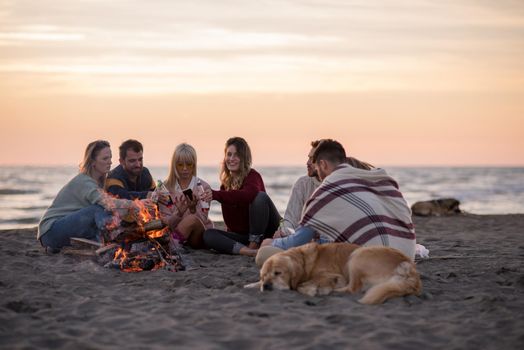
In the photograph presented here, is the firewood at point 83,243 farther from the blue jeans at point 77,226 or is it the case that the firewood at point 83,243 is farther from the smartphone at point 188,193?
the smartphone at point 188,193

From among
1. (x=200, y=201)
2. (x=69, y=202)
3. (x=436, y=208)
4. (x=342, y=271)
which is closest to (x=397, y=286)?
(x=342, y=271)

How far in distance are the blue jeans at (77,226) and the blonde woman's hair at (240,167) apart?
177 cm

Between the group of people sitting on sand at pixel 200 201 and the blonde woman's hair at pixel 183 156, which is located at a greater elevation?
the blonde woman's hair at pixel 183 156

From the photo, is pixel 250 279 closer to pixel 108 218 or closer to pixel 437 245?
pixel 108 218

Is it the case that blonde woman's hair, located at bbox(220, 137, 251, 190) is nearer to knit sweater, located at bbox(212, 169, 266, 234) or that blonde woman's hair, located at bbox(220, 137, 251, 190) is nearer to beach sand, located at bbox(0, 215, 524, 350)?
knit sweater, located at bbox(212, 169, 266, 234)

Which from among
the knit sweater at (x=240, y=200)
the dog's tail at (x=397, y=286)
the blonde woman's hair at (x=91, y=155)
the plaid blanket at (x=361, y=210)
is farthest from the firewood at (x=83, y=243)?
the dog's tail at (x=397, y=286)

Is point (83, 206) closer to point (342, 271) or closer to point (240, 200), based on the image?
point (240, 200)

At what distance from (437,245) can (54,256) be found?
5.92 meters

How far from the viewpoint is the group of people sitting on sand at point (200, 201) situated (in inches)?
268

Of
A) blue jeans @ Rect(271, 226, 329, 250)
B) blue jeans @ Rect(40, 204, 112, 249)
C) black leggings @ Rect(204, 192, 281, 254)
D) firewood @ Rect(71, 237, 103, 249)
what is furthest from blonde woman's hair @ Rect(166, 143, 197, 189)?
blue jeans @ Rect(271, 226, 329, 250)

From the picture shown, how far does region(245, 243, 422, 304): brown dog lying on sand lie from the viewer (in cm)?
569

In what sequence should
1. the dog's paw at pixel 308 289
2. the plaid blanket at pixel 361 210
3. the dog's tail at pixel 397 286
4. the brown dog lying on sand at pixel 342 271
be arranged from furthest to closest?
the plaid blanket at pixel 361 210 < the dog's paw at pixel 308 289 < the brown dog lying on sand at pixel 342 271 < the dog's tail at pixel 397 286

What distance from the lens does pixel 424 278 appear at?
6906 mm

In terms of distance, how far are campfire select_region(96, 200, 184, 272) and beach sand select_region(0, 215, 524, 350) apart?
0.22 m
